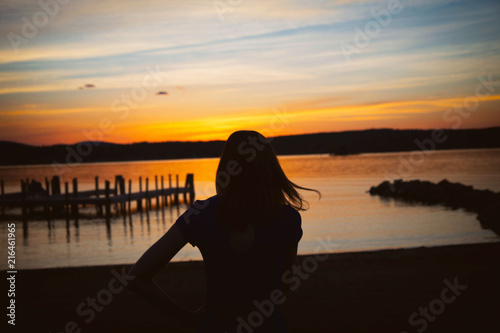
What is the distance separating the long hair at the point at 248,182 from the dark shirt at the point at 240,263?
0.04m

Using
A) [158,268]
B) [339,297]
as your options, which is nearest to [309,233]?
[339,297]

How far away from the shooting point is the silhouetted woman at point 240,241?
2.07 m

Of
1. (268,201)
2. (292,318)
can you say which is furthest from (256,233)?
(292,318)

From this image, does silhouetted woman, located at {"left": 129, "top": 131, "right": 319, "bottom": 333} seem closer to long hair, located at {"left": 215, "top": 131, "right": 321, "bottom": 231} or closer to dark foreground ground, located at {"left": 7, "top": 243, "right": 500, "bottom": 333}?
long hair, located at {"left": 215, "top": 131, "right": 321, "bottom": 231}

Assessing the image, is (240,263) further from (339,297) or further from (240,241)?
(339,297)

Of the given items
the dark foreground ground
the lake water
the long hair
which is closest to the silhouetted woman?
the long hair

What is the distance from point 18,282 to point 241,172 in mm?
7098

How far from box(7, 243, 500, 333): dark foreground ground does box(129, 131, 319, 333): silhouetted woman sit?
Result: 9.45ft

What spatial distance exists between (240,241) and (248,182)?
0.24m

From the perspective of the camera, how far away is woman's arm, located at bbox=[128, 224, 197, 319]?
2.07 metres

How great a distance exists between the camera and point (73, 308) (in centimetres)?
657

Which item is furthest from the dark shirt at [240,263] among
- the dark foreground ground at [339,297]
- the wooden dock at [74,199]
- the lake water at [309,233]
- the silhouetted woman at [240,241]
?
the wooden dock at [74,199]

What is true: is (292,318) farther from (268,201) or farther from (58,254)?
(58,254)

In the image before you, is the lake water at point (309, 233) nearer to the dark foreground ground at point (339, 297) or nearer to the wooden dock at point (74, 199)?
the wooden dock at point (74, 199)
